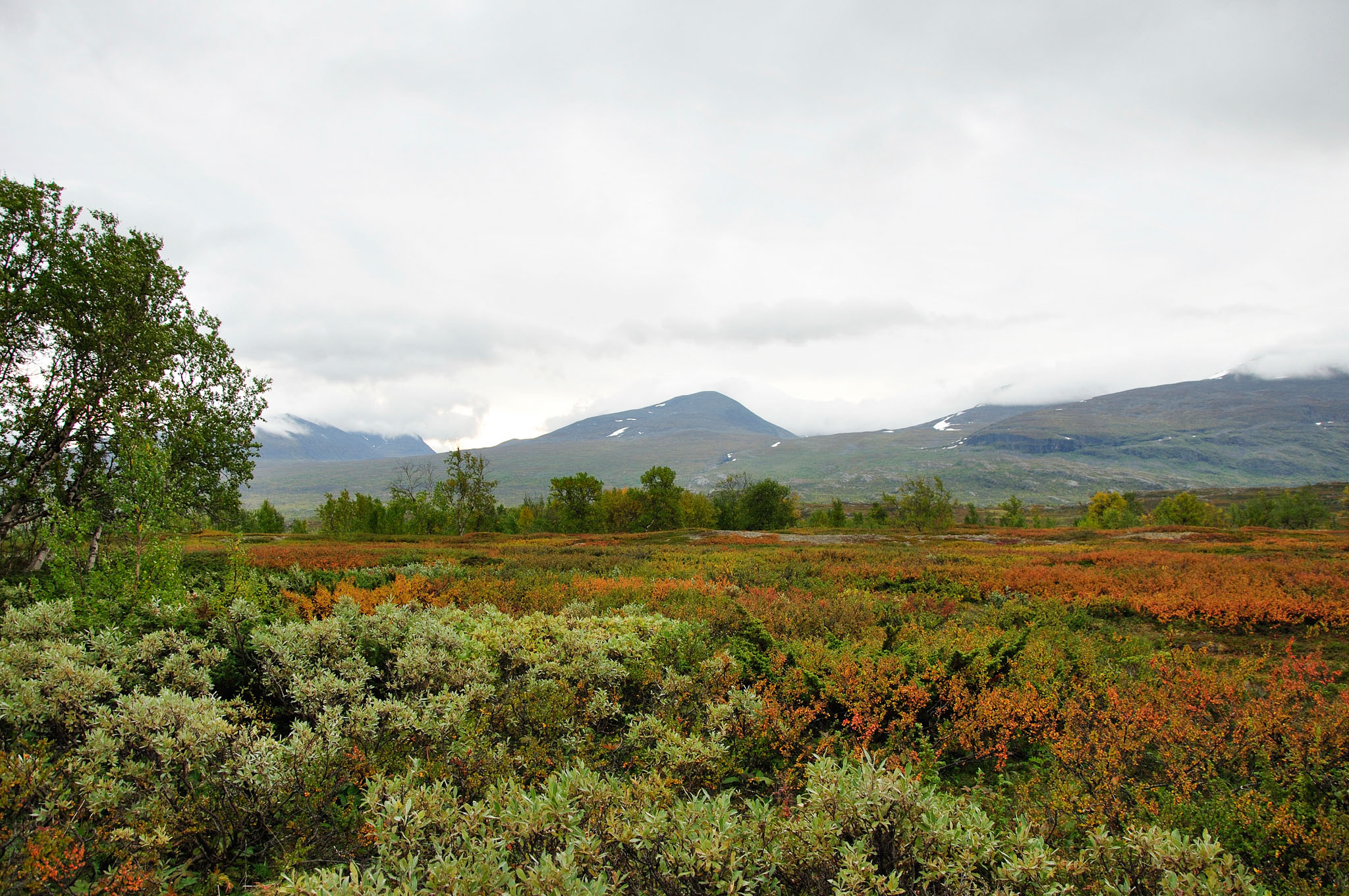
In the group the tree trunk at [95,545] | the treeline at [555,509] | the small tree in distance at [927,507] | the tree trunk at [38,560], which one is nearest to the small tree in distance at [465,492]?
the treeline at [555,509]

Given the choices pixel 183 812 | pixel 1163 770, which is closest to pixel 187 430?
pixel 183 812

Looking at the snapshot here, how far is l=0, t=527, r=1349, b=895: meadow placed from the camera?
3.02 m

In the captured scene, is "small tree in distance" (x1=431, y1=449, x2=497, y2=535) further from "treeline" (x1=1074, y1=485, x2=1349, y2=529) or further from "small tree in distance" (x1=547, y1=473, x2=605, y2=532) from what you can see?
"treeline" (x1=1074, y1=485, x2=1349, y2=529)

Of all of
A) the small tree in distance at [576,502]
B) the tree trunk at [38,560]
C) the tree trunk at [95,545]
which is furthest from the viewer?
the small tree in distance at [576,502]

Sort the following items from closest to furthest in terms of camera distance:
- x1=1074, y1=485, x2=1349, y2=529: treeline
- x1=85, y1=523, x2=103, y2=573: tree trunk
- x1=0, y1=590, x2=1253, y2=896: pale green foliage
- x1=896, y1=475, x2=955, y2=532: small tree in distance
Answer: x1=0, y1=590, x2=1253, y2=896: pale green foliage
x1=85, y1=523, x2=103, y2=573: tree trunk
x1=896, y1=475, x2=955, y2=532: small tree in distance
x1=1074, y1=485, x2=1349, y2=529: treeline

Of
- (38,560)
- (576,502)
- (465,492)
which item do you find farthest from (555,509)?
(38,560)

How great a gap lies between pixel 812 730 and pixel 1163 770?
3.13 meters

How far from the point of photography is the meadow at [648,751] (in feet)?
9.91

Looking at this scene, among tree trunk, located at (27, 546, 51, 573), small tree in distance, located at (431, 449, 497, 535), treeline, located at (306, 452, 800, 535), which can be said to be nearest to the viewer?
tree trunk, located at (27, 546, 51, 573)

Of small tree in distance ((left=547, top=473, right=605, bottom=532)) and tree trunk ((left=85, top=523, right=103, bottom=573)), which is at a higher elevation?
tree trunk ((left=85, top=523, right=103, bottom=573))

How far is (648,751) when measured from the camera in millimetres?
4438

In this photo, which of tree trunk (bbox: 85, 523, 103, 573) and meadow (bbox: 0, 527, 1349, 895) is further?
tree trunk (bbox: 85, 523, 103, 573)

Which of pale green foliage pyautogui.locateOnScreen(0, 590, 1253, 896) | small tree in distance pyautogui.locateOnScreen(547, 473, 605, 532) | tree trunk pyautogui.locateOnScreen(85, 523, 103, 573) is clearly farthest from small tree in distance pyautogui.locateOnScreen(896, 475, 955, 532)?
tree trunk pyautogui.locateOnScreen(85, 523, 103, 573)

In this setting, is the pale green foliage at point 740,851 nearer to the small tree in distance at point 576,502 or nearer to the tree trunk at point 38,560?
the tree trunk at point 38,560
